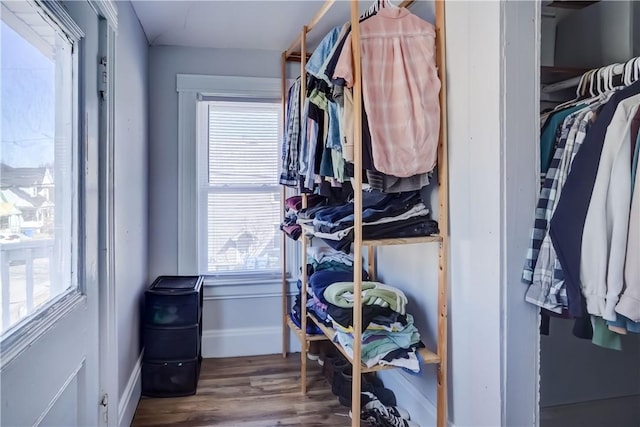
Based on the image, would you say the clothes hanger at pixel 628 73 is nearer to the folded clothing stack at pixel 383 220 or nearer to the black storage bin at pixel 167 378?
the folded clothing stack at pixel 383 220

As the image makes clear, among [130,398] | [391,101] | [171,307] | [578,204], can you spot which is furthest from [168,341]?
[578,204]

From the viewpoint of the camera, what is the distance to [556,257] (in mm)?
1402

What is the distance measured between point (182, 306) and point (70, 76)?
4.75 feet

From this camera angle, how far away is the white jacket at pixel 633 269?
1214mm

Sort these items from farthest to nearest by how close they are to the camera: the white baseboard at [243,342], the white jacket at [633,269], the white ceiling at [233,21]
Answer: the white baseboard at [243,342]
the white ceiling at [233,21]
the white jacket at [633,269]

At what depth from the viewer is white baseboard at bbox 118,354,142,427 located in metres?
1.99

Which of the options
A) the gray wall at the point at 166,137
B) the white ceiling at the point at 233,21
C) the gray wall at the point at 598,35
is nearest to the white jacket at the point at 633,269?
the gray wall at the point at 598,35

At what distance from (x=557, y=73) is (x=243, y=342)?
97.6 inches

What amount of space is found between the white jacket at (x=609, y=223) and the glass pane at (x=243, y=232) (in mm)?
2142

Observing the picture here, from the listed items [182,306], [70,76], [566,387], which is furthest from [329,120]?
[566,387]

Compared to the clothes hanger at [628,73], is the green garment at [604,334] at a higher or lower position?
lower

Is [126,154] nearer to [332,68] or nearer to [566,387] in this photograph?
[332,68]

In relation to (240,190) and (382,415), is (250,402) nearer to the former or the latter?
(382,415)

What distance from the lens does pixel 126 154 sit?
83.4 inches
